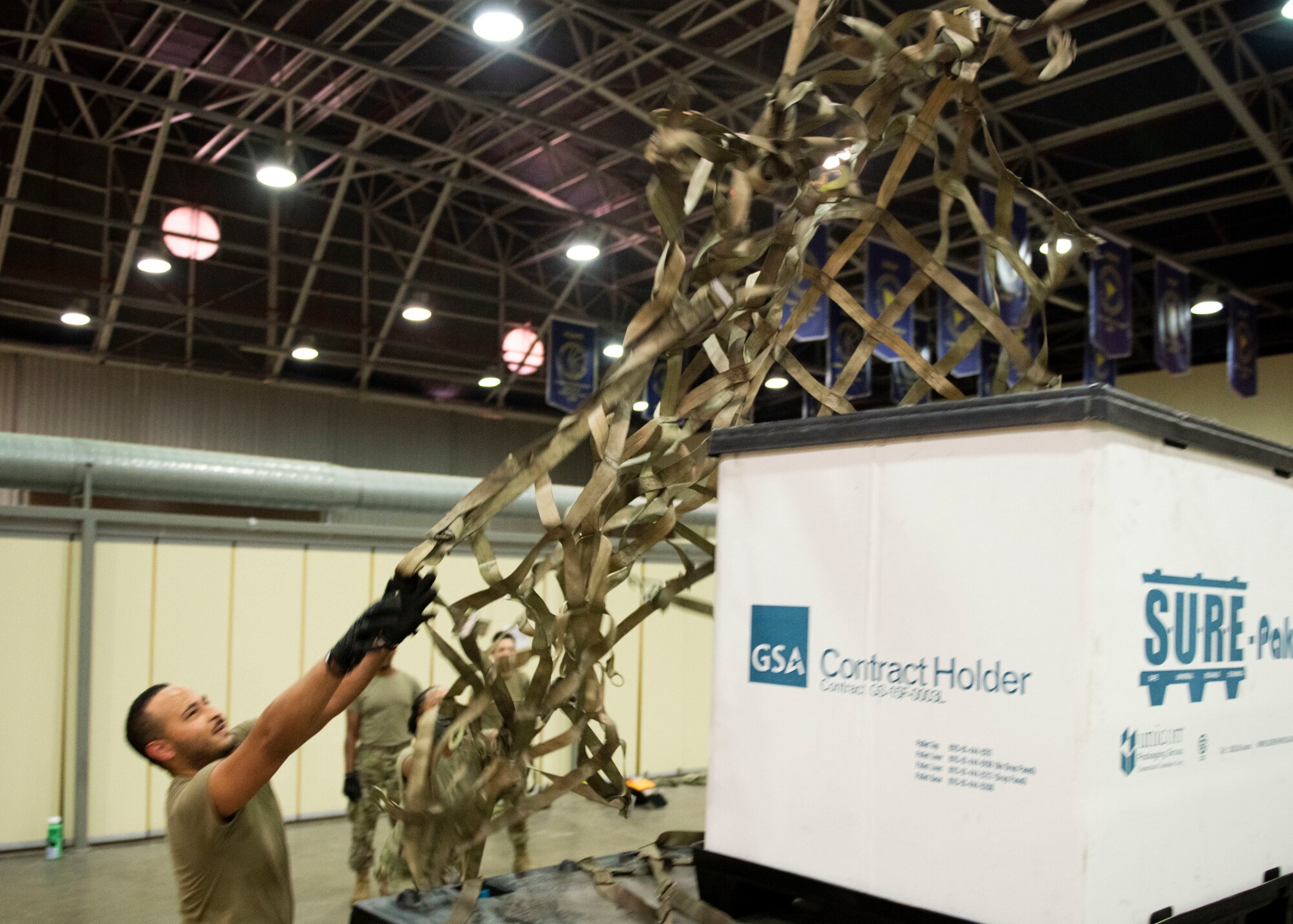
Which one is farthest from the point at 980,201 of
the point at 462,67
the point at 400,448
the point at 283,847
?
the point at 400,448

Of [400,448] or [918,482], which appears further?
[400,448]

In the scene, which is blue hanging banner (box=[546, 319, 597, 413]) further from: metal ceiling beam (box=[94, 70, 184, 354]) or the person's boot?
the person's boot

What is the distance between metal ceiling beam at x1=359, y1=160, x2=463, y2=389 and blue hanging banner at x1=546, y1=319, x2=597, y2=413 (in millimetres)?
3393

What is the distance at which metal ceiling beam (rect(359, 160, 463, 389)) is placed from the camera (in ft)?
69.9

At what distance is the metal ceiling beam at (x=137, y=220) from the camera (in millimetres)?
17269

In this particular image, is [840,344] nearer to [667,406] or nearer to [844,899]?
[667,406]

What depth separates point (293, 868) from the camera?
1028cm

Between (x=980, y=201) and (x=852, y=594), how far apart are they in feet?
51.2

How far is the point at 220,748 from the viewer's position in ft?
13.5

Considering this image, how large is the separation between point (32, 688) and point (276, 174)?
33.4ft

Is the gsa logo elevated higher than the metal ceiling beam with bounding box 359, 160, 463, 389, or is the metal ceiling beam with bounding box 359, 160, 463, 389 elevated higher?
the metal ceiling beam with bounding box 359, 160, 463, 389

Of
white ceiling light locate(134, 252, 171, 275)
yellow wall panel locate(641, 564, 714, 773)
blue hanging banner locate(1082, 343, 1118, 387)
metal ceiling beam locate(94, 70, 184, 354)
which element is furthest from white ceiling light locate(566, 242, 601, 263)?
blue hanging banner locate(1082, 343, 1118, 387)

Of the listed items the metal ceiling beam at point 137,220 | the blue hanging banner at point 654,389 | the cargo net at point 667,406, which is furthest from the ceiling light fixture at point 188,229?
the cargo net at point 667,406

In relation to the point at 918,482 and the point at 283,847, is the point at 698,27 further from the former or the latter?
the point at 918,482
